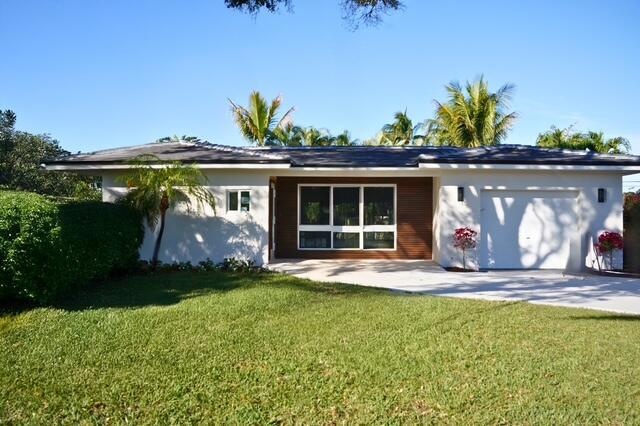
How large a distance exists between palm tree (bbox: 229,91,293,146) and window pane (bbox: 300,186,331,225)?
650 inches

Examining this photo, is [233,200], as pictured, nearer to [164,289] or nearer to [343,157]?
[343,157]

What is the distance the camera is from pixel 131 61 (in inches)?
696

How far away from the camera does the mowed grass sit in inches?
162

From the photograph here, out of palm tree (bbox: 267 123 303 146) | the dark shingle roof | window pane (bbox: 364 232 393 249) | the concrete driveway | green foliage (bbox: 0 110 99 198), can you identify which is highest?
palm tree (bbox: 267 123 303 146)

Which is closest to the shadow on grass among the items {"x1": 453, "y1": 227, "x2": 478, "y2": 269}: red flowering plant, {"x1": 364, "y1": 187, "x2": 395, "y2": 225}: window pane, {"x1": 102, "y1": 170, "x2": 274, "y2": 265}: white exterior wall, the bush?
{"x1": 102, "y1": 170, "x2": 274, "y2": 265}: white exterior wall

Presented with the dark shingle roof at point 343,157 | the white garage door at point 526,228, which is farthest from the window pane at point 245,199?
the white garage door at point 526,228

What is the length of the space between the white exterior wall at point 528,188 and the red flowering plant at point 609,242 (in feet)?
1.55

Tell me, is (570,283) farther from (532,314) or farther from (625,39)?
(625,39)

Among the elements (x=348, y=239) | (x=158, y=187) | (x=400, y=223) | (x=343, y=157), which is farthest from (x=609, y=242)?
(x=158, y=187)

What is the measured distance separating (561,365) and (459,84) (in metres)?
28.2

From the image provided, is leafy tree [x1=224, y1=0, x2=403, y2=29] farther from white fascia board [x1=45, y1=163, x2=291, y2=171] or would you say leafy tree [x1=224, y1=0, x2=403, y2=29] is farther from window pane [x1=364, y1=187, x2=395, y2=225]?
window pane [x1=364, y1=187, x2=395, y2=225]

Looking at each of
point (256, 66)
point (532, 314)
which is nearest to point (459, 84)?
point (256, 66)

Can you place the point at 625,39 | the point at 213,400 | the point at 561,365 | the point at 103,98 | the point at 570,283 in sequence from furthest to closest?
1. the point at 103,98
2. the point at 625,39
3. the point at 570,283
4. the point at 561,365
5. the point at 213,400

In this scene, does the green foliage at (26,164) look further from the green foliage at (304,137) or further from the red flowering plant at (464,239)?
the red flowering plant at (464,239)
